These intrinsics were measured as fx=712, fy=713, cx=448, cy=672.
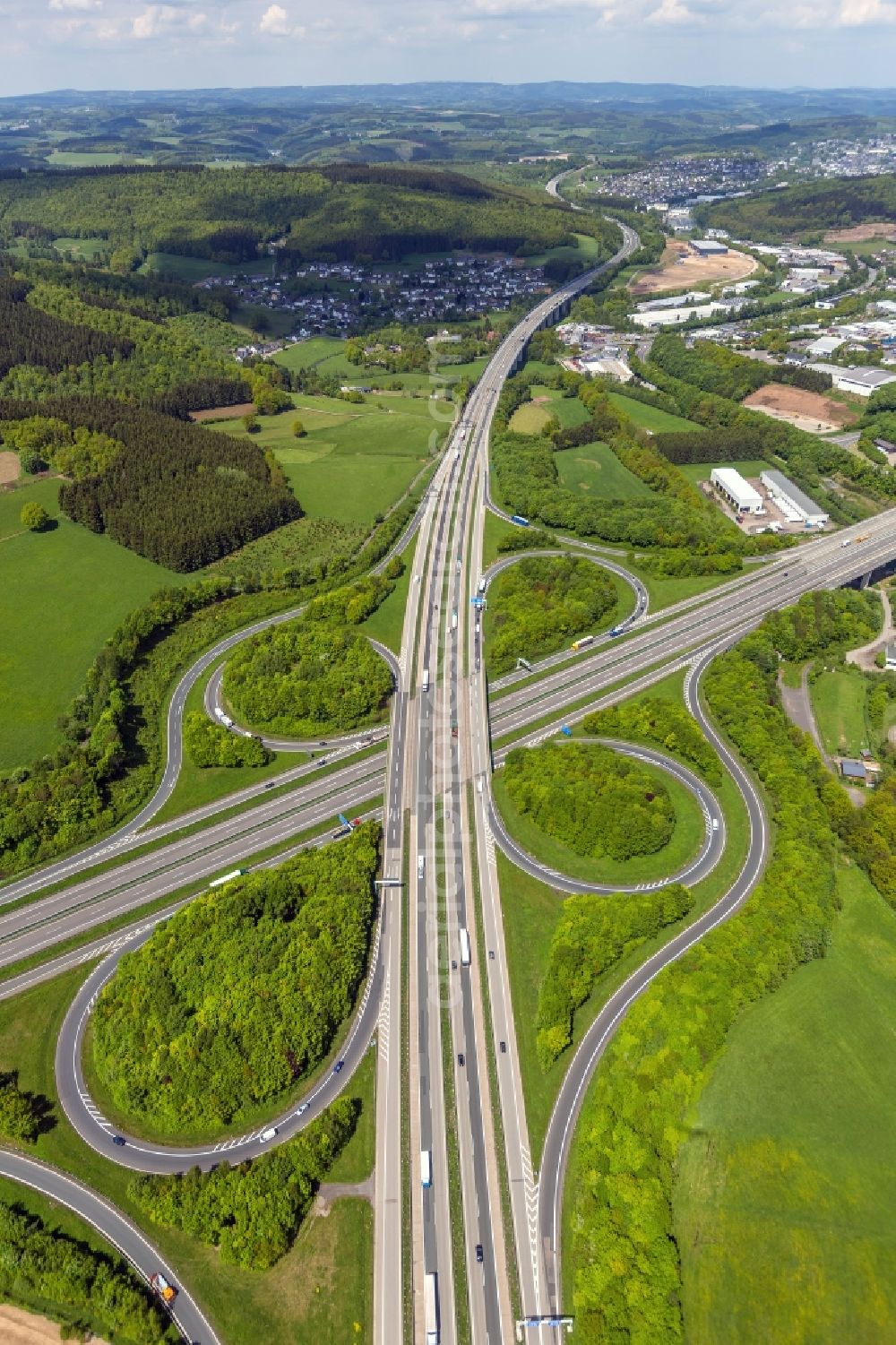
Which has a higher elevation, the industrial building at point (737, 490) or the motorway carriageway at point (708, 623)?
the industrial building at point (737, 490)

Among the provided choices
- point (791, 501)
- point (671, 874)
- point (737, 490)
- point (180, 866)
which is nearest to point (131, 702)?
point (180, 866)

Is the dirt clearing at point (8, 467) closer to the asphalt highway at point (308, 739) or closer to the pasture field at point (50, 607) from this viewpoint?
the pasture field at point (50, 607)

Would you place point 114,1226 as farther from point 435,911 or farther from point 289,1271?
point 435,911

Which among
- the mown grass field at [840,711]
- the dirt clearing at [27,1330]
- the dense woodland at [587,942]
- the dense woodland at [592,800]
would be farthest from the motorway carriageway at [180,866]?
the mown grass field at [840,711]

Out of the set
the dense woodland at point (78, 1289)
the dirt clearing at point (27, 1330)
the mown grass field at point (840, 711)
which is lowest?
the dirt clearing at point (27, 1330)

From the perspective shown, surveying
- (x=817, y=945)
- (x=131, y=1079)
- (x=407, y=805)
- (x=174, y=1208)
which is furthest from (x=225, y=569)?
(x=817, y=945)
